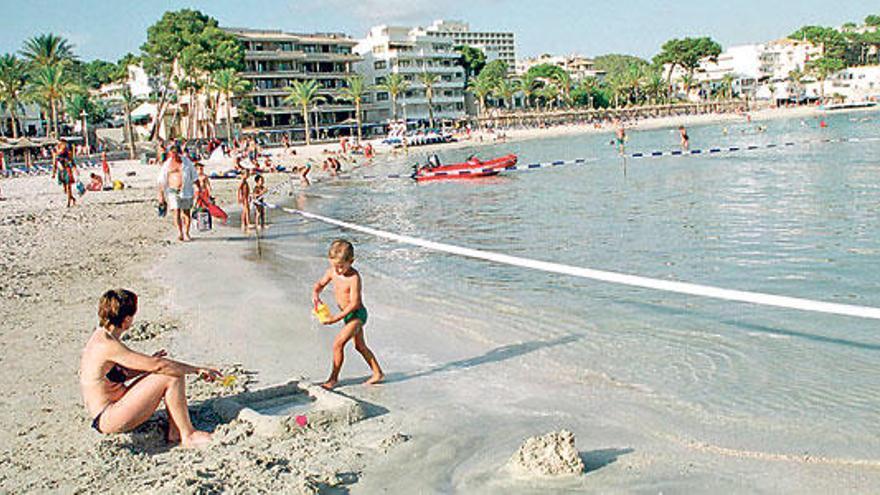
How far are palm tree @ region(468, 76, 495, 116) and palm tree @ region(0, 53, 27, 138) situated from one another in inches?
2457

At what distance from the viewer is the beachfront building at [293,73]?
88750 millimetres

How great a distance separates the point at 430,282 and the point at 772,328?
16.2 feet

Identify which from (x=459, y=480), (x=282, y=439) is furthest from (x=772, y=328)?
(x=282, y=439)

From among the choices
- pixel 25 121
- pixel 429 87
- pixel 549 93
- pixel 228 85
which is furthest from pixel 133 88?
pixel 549 93

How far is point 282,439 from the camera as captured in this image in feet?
16.8

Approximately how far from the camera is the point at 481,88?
11775cm

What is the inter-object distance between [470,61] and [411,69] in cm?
2541

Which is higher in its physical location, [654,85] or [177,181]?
[654,85]

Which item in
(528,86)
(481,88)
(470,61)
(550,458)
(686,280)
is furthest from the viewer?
(470,61)

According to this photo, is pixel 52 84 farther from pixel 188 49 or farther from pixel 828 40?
pixel 828 40

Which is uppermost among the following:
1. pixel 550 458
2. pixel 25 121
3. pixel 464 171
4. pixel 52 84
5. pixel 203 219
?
pixel 52 84

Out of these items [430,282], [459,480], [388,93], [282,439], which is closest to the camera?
[459,480]

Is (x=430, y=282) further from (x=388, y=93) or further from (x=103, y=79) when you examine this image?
(x=103, y=79)

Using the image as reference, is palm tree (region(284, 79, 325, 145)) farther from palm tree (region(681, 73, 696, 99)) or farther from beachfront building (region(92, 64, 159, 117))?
palm tree (region(681, 73, 696, 99))
